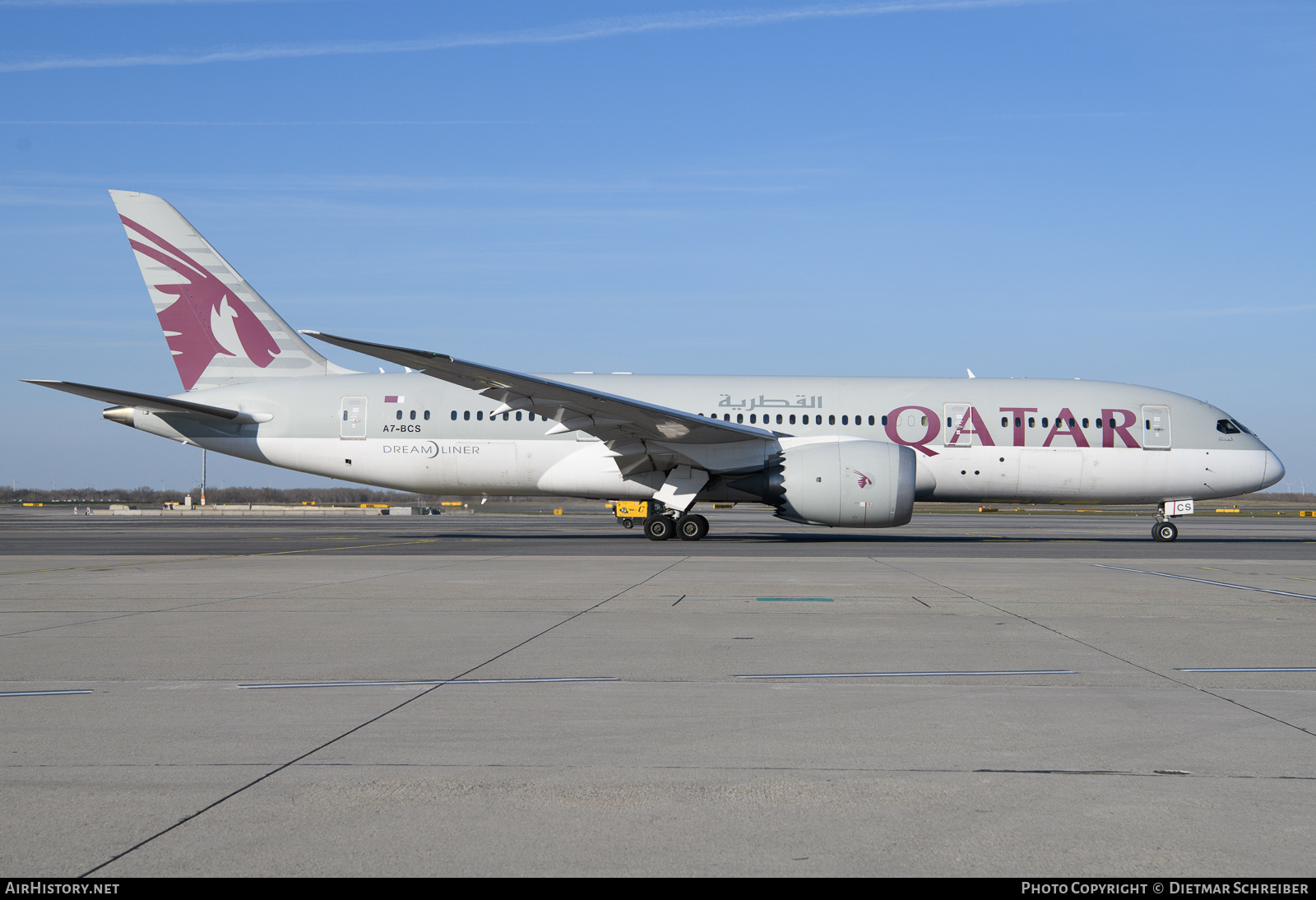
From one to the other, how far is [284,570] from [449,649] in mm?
7823

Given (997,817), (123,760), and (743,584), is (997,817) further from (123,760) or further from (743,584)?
(743,584)

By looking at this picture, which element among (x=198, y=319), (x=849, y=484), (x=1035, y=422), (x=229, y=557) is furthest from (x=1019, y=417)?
(x=198, y=319)

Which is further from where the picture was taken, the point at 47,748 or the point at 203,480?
the point at 203,480

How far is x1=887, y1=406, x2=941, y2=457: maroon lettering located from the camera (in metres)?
22.7

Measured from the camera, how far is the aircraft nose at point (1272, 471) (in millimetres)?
23656

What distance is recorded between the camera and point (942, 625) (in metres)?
8.53

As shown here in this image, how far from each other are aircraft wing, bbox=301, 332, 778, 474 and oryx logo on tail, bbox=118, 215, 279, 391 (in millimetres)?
7593

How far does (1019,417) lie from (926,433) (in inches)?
91.2

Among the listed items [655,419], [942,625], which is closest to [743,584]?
[942,625]

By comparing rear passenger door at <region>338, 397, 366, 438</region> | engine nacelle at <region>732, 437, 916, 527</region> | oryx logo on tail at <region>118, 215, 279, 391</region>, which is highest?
oryx logo on tail at <region>118, 215, 279, 391</region>

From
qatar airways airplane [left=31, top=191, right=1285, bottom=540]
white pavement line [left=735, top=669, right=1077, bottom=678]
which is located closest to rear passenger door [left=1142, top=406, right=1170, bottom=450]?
qatar airways airplane [left=31, top=191, right=1285, bottom=540]

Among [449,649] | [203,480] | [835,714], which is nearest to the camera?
[835,714]

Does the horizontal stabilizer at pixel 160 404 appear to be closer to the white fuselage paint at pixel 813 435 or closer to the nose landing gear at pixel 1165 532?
the white fuselage paint at pixel 813 435

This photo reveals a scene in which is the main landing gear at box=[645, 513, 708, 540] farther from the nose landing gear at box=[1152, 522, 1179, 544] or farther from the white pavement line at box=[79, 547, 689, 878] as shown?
the white pavement line at box=[79, 547, 689, 878]
